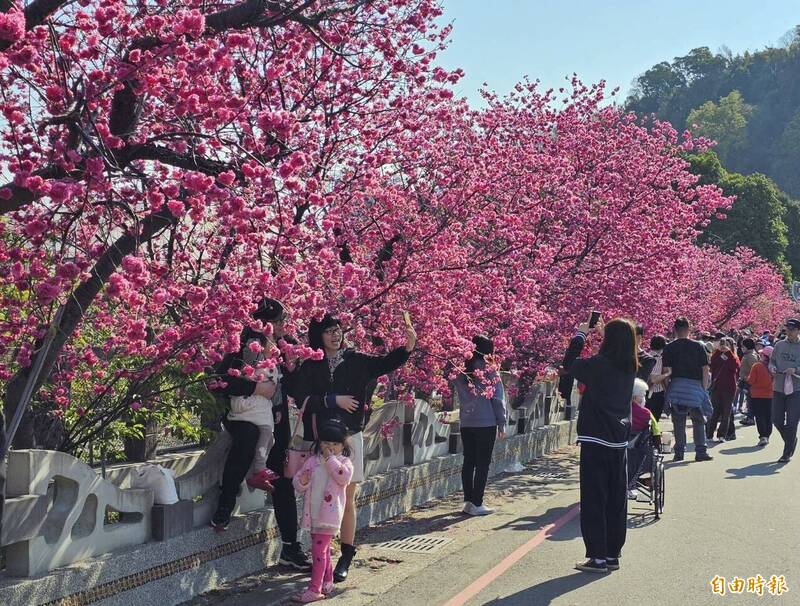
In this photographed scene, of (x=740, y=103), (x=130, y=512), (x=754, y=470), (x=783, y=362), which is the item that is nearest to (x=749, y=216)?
(x=783, y=362)

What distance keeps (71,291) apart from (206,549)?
2.42 meters

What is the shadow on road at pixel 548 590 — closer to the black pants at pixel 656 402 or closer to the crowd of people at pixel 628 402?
the crowd of people at pixel 628 402

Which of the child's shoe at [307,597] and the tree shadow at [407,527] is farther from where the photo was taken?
the tree shadow at [407,527]

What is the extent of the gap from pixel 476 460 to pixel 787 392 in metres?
6.72

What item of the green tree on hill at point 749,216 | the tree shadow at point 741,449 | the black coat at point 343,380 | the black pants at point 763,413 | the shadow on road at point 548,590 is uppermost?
the green tree on hill at point 749,216

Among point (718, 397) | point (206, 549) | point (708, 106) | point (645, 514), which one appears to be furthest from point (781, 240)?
point (708, 106)

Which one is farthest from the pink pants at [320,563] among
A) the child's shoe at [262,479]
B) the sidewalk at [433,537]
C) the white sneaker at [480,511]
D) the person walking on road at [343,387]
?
the white sneaker at [480,511]

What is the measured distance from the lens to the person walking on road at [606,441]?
8055mm

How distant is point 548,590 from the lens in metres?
7.50

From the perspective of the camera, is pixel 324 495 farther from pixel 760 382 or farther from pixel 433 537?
pixel 760 382

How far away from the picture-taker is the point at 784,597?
7.19 metres

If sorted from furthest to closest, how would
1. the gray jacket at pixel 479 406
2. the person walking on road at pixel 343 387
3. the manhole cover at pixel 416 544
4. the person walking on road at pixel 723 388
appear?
the person walking on road at pixel 723 388 < the gray jacket at pixel 479 406 < the manhole cover at pixel 416 544 < the person walking on road at pixel 343 387

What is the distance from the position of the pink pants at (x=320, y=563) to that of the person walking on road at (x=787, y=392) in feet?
32.7

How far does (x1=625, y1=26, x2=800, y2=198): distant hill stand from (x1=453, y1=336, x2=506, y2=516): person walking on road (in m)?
146
